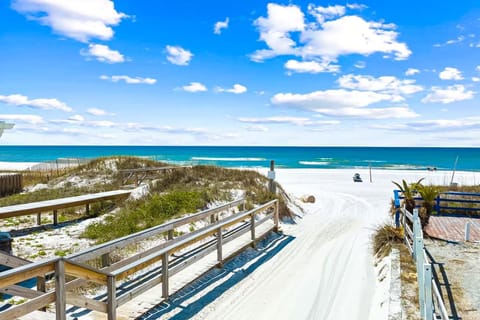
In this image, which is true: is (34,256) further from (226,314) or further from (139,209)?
(226,314)

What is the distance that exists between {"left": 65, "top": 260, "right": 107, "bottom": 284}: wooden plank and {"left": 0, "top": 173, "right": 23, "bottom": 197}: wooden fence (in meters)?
16.5

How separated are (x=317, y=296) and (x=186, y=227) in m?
4.56

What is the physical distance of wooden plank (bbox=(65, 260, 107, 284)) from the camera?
3.38 meters

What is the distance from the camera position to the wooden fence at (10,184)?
1720 centimetres

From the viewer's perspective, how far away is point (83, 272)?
359cm

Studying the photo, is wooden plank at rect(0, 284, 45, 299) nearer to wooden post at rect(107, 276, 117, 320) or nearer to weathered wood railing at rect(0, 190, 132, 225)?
wooden post at rect(107, 276, 117, 320)

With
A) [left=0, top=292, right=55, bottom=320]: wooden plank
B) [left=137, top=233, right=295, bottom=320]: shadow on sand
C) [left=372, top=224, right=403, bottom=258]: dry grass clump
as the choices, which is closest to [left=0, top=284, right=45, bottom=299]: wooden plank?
[left=0, top=292, right=55, bottom=320]: wooden plank

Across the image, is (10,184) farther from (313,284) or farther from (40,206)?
(313,284)

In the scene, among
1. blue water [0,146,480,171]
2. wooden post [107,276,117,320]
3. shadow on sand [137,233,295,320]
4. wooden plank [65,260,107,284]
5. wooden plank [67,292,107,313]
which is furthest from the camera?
blue water [0,146,480,171]

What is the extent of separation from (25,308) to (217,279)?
12.1 feet

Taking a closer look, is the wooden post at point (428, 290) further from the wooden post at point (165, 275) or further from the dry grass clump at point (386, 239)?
the dry grass clump at point (386, 239)

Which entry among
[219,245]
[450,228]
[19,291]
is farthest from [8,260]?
[450,228]

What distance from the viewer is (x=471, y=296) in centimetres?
509

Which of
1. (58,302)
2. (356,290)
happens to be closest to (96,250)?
(58,302)
